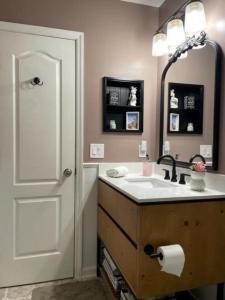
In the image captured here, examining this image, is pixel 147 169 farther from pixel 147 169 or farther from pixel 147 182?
pixel 147 182

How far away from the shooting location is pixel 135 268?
1.27 m

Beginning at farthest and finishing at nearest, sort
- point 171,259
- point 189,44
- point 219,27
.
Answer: point 189,44, point 219,27, point 171,259

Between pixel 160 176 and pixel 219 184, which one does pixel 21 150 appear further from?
pixel 219 184

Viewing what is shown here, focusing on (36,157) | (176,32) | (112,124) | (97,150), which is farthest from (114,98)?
(36,157)

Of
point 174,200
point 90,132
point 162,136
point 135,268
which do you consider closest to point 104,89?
point 90,132

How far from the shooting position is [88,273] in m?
2.15

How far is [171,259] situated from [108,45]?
1.78 metres

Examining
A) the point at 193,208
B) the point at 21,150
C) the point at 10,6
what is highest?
the point at 10,6

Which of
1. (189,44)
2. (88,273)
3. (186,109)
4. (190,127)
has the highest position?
(189,44)

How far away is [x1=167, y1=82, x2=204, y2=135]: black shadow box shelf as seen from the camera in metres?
1.70

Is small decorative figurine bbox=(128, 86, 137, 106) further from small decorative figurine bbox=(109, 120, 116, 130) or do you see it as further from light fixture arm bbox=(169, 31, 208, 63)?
light fixture arm bbox=(169, 31, 208, 63)

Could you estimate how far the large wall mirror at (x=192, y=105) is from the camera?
1534mm

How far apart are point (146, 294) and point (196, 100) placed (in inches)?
50.2

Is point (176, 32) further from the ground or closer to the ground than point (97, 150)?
further from the ground
